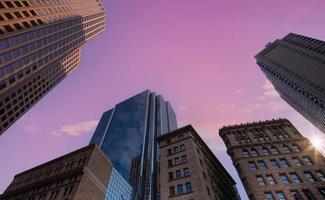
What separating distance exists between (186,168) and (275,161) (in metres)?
23.4

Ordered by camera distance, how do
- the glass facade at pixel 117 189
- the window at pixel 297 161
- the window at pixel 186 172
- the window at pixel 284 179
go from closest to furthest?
the window at pixel 186 172 → the window at pixel 284 179 → the window at pixel 297 161 → the glass facade at pixel 117 189

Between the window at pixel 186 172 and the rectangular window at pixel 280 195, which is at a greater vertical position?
the window at pixel 186 172

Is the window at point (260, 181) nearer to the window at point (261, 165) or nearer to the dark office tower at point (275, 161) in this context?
the dark office tower at point (275, 161)

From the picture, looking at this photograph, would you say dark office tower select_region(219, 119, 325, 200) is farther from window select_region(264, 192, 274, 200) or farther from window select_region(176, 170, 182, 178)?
window select_region(176, 170, 182, 178)

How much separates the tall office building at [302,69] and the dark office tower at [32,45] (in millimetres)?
138361

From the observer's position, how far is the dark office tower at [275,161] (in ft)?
166

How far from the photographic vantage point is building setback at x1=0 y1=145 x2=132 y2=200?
6549cm

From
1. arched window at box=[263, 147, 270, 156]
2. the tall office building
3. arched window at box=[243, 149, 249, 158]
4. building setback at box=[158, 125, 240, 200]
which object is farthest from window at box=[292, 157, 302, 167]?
the tall office building

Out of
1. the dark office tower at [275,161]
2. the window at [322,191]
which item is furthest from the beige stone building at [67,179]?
the window at [322,191]

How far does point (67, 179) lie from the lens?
68.6m

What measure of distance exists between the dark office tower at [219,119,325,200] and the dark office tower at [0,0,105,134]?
71.5 meters

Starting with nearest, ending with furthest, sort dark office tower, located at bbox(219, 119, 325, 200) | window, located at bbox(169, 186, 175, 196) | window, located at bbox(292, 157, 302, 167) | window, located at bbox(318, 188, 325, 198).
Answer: window, located at bbox(318, 188, 325, 198) < window, located at bbox(169, 186, 175, 196) < dark office tower, located at bbox(219, 119, 325, 200) < window, located at bbox(292, 157, 302, 167)

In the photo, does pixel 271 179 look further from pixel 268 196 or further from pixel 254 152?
pixel 254 152

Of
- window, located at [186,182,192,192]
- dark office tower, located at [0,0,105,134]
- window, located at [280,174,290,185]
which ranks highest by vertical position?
dark office tower, located at [0,0,105,134]
